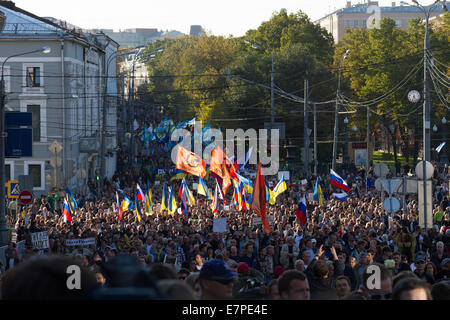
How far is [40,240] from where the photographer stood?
1652cm

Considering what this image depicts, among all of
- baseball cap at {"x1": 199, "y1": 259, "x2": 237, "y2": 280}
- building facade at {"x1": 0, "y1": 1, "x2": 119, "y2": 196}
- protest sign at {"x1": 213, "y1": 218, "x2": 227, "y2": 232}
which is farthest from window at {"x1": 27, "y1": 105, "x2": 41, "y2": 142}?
baseball cap at {"x1": 199, "y1": 259, "x2": 237, "y2": 280}

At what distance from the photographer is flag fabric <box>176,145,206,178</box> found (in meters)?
32.4

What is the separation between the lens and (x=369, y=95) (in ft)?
206

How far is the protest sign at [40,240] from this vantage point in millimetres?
16391

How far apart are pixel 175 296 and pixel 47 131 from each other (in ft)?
157

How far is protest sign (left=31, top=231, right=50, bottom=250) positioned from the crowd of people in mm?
173

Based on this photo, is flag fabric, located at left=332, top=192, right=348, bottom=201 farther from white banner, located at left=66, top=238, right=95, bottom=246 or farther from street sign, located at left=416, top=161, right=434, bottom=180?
white banner, located at left=66, top=238, right=95, bottom=246

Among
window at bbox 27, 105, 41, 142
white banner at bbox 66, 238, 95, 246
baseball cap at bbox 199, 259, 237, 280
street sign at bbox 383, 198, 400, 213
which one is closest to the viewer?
baseball cap at bbox 199, 259, 237, 280

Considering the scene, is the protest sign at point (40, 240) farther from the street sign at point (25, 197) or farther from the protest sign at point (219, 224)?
the street sign at point (25, 197)

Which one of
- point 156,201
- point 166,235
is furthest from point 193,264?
point 156,201

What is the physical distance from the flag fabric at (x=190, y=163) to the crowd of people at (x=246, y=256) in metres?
1.22

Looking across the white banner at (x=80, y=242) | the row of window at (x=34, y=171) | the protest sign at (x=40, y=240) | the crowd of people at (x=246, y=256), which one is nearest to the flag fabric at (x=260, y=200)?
the crowd of people at (x=246, y=256)
